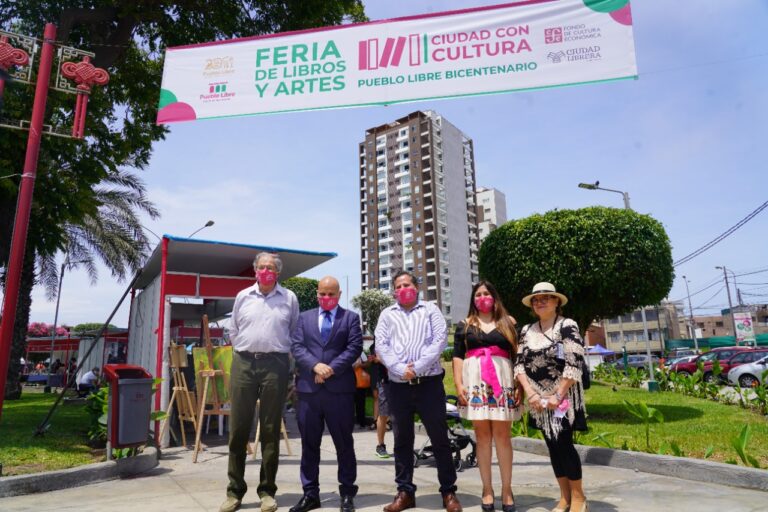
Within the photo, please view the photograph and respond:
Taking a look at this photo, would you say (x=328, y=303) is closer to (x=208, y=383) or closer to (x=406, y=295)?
(x=406, y=295)

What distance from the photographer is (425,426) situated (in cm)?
422

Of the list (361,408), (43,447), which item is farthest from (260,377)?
(361,408)

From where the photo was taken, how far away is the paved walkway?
14.1 ft

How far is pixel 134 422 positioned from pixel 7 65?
4.20m

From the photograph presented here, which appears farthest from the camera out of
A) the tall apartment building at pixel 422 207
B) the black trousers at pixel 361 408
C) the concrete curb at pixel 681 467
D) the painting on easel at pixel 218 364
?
the tall apartment building at pixel 422 207

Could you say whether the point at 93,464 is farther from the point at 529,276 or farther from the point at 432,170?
the point at 432,170

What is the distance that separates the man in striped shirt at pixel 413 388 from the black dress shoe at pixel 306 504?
0.57 m

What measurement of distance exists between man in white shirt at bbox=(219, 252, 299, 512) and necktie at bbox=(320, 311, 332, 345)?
36cm

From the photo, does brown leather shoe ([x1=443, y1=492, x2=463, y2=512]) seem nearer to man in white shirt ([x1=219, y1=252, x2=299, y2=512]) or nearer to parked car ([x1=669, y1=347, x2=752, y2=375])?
man in white shirt ([x1=219, y1=252, x2=299, y2=512])

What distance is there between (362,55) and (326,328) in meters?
3.07

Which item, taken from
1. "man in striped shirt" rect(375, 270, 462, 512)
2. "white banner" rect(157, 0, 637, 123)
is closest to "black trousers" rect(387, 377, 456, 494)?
"man in striped shirt" rect(375, 270, 462, 512)

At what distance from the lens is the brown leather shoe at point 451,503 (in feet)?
13.1

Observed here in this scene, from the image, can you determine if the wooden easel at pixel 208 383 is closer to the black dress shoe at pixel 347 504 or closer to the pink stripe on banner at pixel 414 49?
the black dress shoe at pixel 347 504

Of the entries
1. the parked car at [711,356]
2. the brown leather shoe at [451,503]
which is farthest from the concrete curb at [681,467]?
the parked car at [711,356]
